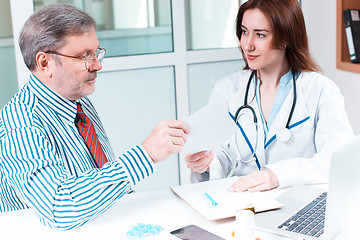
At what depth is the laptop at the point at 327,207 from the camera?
3.41 feet

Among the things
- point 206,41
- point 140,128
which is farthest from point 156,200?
point 206,41

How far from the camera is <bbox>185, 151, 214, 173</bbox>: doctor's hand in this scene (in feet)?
5.27

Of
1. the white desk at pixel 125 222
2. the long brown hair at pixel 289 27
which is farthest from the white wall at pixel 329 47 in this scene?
the white desk at pixel 125 222

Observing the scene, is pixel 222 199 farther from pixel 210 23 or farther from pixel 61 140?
pixel 210 23

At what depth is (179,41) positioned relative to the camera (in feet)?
9.77

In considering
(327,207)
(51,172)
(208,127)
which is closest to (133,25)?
(208,127)

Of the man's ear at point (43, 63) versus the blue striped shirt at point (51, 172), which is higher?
the man's ear at point (43, 63)

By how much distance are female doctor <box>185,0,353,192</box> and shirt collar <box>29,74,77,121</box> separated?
49cm

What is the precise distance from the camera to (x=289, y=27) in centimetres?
182

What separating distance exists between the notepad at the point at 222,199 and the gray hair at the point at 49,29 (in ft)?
1.95

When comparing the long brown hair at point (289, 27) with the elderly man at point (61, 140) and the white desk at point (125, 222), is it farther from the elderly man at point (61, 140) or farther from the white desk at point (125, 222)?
the white desk at point (125, 222)

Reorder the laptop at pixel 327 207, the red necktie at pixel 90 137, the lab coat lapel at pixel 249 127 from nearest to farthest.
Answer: the laptop at pixel 327 207, the red necktie at pixel 90 137, the lab coat lapel at pixel 249 127

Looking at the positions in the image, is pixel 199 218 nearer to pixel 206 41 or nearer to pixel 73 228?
pixel 73 228

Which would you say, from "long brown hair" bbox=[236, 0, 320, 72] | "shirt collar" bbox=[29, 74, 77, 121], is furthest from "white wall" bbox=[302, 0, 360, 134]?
"shirt collar" bbox=[29, 74, 77, 121]
